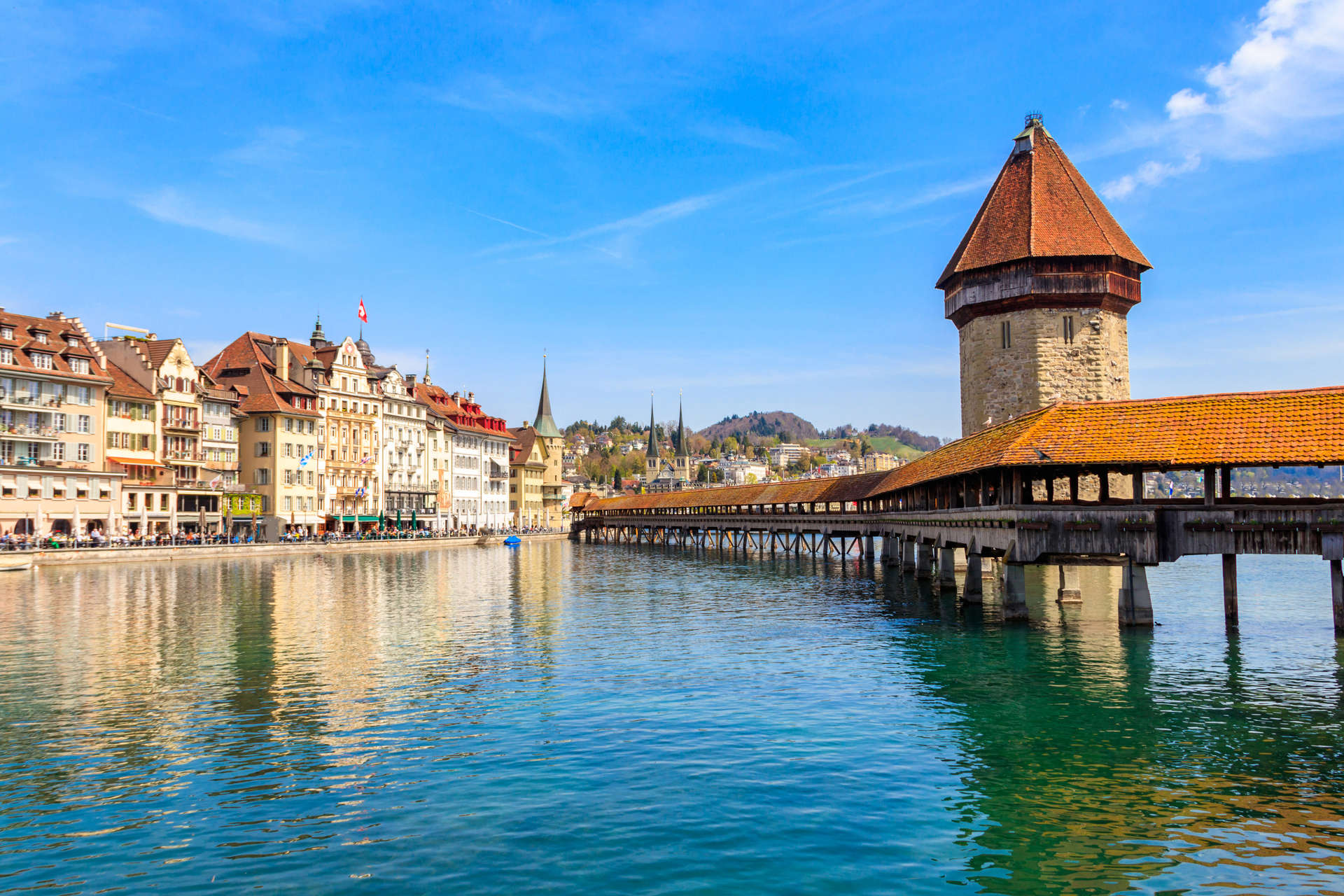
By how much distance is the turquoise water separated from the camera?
10.3m

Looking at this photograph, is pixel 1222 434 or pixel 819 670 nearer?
pixel 819 670

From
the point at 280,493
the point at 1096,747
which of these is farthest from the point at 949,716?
the point at 280,493

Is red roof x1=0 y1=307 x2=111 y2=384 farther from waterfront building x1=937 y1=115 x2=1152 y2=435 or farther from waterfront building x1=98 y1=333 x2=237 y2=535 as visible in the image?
waterfront building x1=937 y1=115 x2=1152 y2=435

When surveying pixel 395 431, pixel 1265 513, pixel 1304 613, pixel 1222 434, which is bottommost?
pixel 1304 613

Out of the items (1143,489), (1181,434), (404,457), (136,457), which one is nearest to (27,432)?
(136,457)

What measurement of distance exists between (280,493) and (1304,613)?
7662cm

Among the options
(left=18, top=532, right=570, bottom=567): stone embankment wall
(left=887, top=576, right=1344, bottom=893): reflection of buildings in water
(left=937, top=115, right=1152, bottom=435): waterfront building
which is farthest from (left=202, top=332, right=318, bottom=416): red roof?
(left=887, top=576, right=1344, bottom=893): reflection of buildings in water

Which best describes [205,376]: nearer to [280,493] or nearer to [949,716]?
[280,493]

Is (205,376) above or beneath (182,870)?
above

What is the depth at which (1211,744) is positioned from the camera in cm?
1502

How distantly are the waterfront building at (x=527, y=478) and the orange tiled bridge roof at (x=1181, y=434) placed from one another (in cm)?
11827

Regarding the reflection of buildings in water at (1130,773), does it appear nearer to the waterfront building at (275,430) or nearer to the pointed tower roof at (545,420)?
the waterfront building at (275,430)

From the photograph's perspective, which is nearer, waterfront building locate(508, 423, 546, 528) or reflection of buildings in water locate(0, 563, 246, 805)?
reflection of buildings in water locate(0, 563, 246, 805)

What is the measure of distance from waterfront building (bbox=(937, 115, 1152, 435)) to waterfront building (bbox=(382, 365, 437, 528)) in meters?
67.9
